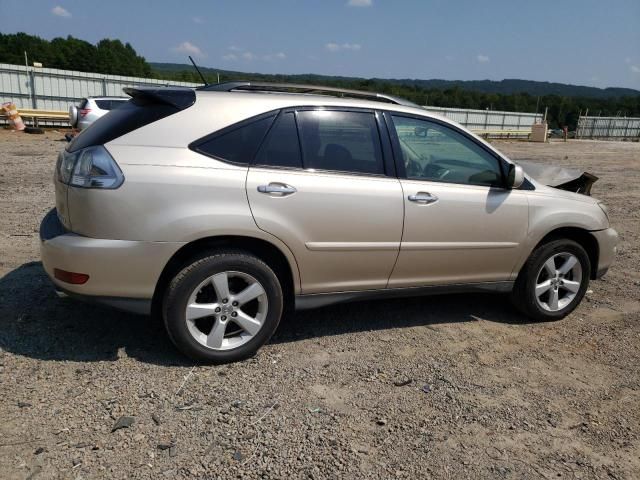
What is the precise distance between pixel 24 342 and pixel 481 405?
117 inches

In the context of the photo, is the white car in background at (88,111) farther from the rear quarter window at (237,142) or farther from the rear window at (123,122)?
the rear quarter window at (237,142)

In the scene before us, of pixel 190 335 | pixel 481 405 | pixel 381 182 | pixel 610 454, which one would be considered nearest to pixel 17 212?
pixel 190 335

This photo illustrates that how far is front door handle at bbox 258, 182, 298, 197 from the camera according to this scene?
3.38 m

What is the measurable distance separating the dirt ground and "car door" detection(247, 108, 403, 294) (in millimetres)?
615

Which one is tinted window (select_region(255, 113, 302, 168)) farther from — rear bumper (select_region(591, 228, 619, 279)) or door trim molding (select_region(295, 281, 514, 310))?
rear bumper (select_region(591, 228, 619, 279))

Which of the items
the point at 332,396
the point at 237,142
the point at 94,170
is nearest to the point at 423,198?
the point at 237,142

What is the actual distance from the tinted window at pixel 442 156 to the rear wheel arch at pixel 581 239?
755 millimetres

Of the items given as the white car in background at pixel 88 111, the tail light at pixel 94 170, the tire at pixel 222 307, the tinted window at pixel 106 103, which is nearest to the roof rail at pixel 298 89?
the tail light at pixel 94 170

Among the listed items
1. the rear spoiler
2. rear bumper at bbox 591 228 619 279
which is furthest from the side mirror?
the rear spoiler

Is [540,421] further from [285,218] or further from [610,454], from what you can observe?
[285,218]

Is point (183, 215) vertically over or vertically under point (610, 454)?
over

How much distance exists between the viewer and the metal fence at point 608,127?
43.8m

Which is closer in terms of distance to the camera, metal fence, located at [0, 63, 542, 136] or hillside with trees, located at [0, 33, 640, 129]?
metal fence, located at [0, 63, 542, 136]

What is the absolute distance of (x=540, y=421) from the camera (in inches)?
123
